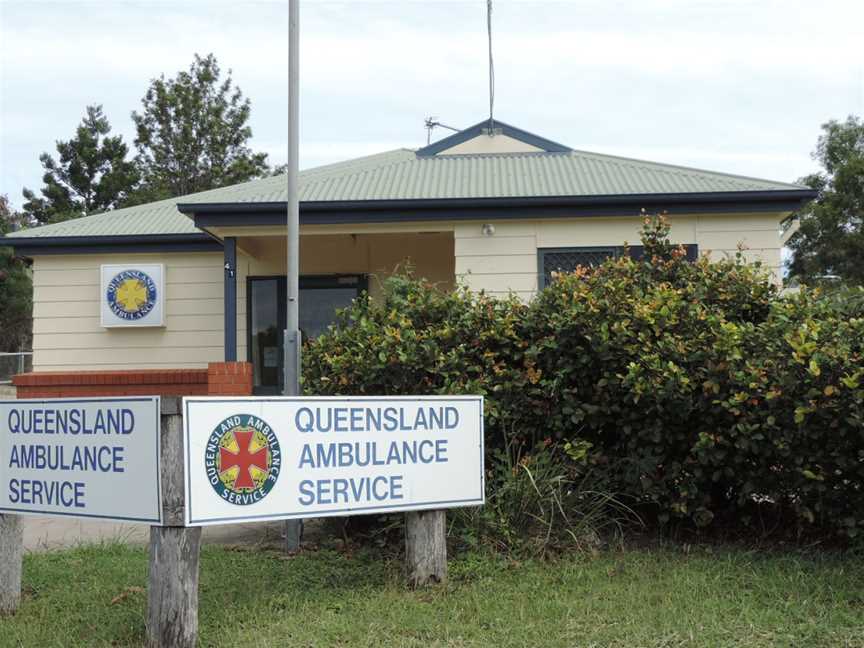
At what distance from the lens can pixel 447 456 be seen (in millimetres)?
5656

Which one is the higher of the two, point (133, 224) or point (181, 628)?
point (133, 224)

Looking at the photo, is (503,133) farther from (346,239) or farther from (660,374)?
(660,374)

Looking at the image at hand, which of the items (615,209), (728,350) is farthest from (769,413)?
(615,209)

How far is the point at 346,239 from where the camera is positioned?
1278cm

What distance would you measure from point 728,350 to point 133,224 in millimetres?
9753

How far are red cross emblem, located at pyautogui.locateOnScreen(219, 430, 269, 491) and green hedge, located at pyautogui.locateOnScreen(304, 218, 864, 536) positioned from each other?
5.96 feet

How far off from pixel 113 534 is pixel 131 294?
5677 millimetres

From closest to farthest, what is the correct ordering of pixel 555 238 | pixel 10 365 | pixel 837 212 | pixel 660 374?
pixel 660 374
pixel 555 238
pixel 10 365
pixel 837 212

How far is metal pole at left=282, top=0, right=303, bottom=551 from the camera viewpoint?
257 inches

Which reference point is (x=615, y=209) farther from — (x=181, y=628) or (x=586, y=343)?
(x=181, y=628)

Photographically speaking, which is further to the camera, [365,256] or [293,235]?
[365,256]

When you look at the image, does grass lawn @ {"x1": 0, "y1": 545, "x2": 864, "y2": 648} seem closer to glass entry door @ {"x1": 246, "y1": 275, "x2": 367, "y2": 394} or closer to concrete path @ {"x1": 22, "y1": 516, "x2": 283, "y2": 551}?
concrete path @ {"x1": 22, "y1": 516, "x2": 283, "y2": 551}

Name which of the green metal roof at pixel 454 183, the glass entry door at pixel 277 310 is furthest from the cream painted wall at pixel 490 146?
the glass entry door at pixel 277 310

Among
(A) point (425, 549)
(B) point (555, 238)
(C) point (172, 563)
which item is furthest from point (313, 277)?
(C) point (172, 563)
